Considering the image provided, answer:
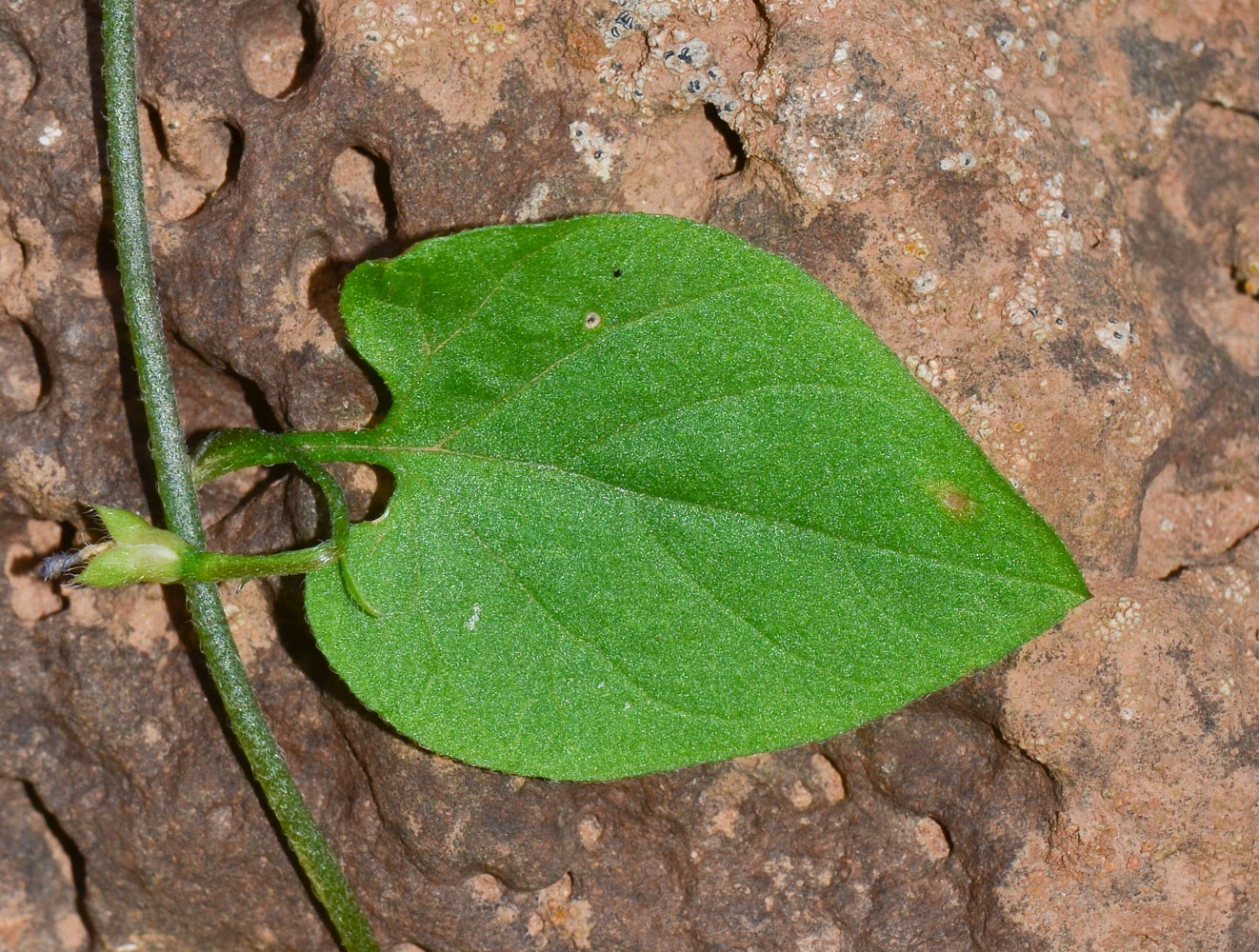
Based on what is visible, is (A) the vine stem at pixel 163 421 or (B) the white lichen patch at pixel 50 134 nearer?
(A) the vine stem at pixel 163 421

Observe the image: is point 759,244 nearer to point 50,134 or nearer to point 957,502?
point 957,502

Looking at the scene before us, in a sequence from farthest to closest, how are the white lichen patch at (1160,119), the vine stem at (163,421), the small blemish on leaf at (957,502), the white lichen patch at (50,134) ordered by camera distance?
the white lichen patch at (1160,119)
the white lichen patch at (50,134)
the vine stem at (163,421)
the small blemish on leaf at (957,502)

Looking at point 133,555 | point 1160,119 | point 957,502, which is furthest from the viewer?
point 1160,119

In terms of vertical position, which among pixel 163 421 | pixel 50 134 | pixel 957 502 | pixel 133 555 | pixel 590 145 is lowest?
pixel 133 555

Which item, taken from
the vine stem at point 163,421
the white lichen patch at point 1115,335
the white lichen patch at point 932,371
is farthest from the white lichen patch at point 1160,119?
the vine stem at point 163,421

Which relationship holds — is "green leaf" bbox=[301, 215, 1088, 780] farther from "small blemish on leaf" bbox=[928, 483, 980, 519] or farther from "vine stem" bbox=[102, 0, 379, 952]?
"vine stem" bbox=[102, 0, 379, 952]

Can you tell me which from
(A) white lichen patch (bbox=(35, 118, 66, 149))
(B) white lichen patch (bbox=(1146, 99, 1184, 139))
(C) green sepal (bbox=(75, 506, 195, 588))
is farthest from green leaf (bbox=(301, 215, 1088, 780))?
(B) white lichen patch (bbox=(1146, 99, 1184, 139))

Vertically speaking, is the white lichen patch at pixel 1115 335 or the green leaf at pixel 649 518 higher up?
the white lichen patch at pixel 1115 335

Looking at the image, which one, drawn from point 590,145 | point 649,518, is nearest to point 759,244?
point 590,145

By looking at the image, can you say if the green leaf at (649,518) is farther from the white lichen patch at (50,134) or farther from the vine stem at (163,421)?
the white lichen patch at (50,134)
